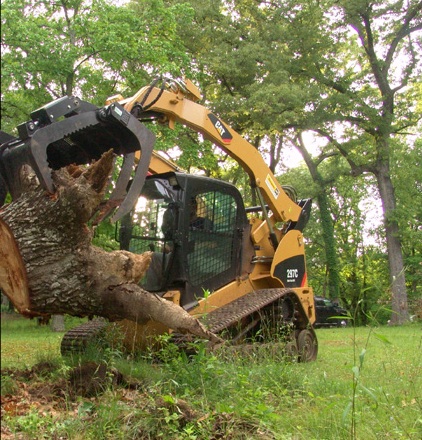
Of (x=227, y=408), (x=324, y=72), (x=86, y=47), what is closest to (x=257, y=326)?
(x=227, y=408)

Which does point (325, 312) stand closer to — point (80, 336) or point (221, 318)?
point (221, 318)

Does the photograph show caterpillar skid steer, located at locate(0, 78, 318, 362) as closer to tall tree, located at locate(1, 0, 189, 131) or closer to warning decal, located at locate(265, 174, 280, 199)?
warning decal, located at locate(265, 174, 280, 199)

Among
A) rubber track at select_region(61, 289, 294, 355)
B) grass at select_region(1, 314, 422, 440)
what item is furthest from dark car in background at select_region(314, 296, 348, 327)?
grass at select_region(1, 314, 422, 440)

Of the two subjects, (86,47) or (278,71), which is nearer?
(86,47)

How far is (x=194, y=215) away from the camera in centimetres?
738

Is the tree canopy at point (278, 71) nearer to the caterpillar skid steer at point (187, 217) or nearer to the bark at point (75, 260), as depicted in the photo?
the caterpillar skid steer at point (187, 217)

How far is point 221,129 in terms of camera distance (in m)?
8.02

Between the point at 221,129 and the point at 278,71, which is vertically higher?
the point at 278,71

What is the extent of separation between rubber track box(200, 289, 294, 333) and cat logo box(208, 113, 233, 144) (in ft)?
7.37

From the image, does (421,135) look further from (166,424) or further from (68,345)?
(166,424)

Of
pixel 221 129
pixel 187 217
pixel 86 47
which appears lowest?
pixel 187 217

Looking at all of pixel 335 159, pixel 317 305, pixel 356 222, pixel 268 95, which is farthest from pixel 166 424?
pixel 356 222

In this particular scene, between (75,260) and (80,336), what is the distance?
2.53 m

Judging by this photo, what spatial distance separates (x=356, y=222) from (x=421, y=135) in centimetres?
971
